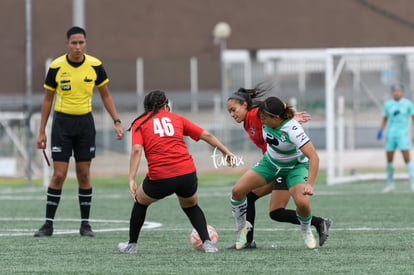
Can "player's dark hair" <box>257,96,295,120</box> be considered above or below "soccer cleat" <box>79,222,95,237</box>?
above

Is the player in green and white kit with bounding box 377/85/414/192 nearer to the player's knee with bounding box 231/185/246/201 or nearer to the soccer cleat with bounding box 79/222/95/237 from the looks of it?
the soccer cleat with bounding box 79/222/95/237

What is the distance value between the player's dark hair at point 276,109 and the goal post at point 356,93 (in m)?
12.1

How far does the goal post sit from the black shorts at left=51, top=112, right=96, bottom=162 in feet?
34.7

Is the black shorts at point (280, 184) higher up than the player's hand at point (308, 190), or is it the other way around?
the player's hand at point (308, 190)

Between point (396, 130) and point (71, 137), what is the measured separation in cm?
959

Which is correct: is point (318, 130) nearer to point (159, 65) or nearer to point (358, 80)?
point (358, 80)

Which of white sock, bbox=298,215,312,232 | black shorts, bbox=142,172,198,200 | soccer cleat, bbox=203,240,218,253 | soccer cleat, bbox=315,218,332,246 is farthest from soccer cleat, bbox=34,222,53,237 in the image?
soccer cleat, bbox=315,218,332,246

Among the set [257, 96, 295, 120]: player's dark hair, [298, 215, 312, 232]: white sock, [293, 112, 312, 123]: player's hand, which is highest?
[257, 96, 295, 120]: player's dark hair

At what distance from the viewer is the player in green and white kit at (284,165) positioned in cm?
978

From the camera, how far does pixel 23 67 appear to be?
39.7m

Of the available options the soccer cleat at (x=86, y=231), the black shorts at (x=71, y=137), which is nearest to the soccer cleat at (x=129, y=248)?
the soccer cleat at (x=86, y=231)

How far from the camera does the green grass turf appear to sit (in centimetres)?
873

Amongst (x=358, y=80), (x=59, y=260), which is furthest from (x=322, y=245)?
(x=358, y=80)

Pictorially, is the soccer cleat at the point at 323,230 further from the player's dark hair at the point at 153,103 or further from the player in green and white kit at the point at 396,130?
the player in green and white kit at the point at 396,130
